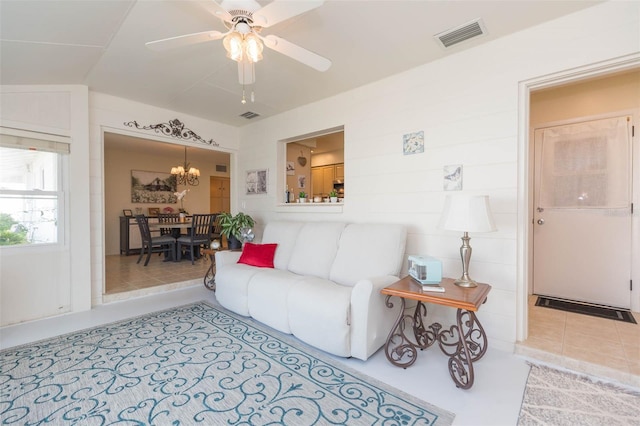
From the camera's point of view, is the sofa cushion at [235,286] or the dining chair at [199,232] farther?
the dining chair at [199,232]

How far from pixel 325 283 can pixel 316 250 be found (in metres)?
0.58

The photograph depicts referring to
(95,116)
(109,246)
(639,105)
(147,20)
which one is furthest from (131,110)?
(639,105)

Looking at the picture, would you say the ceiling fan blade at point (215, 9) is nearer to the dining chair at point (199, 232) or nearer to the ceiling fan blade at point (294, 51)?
the ceiling fan blade at point (294, 51)

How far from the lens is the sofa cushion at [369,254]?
260cm

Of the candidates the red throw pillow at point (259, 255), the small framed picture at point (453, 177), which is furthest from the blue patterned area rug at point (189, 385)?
the small framed picture at point (453, 177)

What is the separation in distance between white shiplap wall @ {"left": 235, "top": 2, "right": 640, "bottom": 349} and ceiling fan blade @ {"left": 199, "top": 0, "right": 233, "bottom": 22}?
73.3 inches

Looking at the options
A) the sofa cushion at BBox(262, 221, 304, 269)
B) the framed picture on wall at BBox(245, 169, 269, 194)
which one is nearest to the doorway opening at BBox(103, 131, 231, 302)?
the framed picture on wall at BBox(245, 169, 269, 194)

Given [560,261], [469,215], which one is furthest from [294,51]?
[560,261]

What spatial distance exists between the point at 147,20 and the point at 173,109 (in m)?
2.06

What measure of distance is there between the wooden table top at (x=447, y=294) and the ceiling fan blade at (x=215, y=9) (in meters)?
2.05

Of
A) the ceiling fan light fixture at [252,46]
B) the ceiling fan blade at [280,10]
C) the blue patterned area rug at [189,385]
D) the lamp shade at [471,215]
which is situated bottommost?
the blue patterned area rug at [189,385]

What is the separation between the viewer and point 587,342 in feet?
7.51

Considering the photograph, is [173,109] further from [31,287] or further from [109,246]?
[109,246]

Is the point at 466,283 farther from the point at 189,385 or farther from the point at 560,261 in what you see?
the point at 560,261
